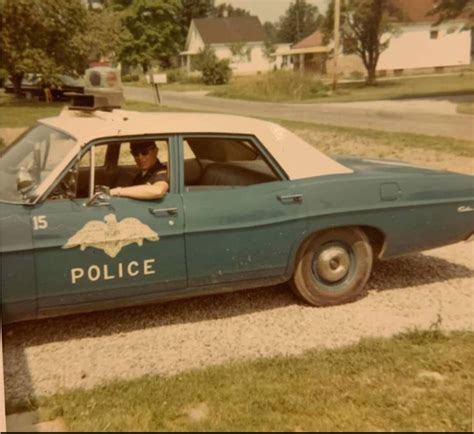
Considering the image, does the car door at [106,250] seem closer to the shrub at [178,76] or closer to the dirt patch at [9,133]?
the dirt patch at [9,133]

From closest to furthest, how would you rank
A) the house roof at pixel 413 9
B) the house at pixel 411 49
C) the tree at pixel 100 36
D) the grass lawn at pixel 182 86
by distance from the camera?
1. the tree at pixel 100 36
2. the grass lawn at pixel 182 86
3. the house roof at pixel 413 9
4. the house at pixel 411 49

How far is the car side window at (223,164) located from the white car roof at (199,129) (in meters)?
0.08

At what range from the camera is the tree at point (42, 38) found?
21250 mm

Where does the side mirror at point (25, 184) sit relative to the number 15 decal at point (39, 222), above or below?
above

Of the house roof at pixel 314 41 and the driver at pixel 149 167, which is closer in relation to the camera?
the driver at pixel 149 167

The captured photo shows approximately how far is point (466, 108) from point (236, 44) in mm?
16114

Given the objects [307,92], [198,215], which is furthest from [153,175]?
[307,92]

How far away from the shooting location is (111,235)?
140 inches

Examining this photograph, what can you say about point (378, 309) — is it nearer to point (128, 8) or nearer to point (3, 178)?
point (3, 178)

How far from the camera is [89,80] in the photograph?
4.44 m

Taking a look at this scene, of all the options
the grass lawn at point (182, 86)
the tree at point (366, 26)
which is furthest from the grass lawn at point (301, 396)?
the tree at point (366, 26)

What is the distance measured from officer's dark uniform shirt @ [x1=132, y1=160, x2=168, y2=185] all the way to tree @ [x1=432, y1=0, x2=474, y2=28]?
60.2ft

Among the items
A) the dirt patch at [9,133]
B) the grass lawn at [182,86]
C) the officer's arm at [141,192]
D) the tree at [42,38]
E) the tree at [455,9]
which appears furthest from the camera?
the grass lawn at [182,86]

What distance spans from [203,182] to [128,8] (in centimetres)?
769
